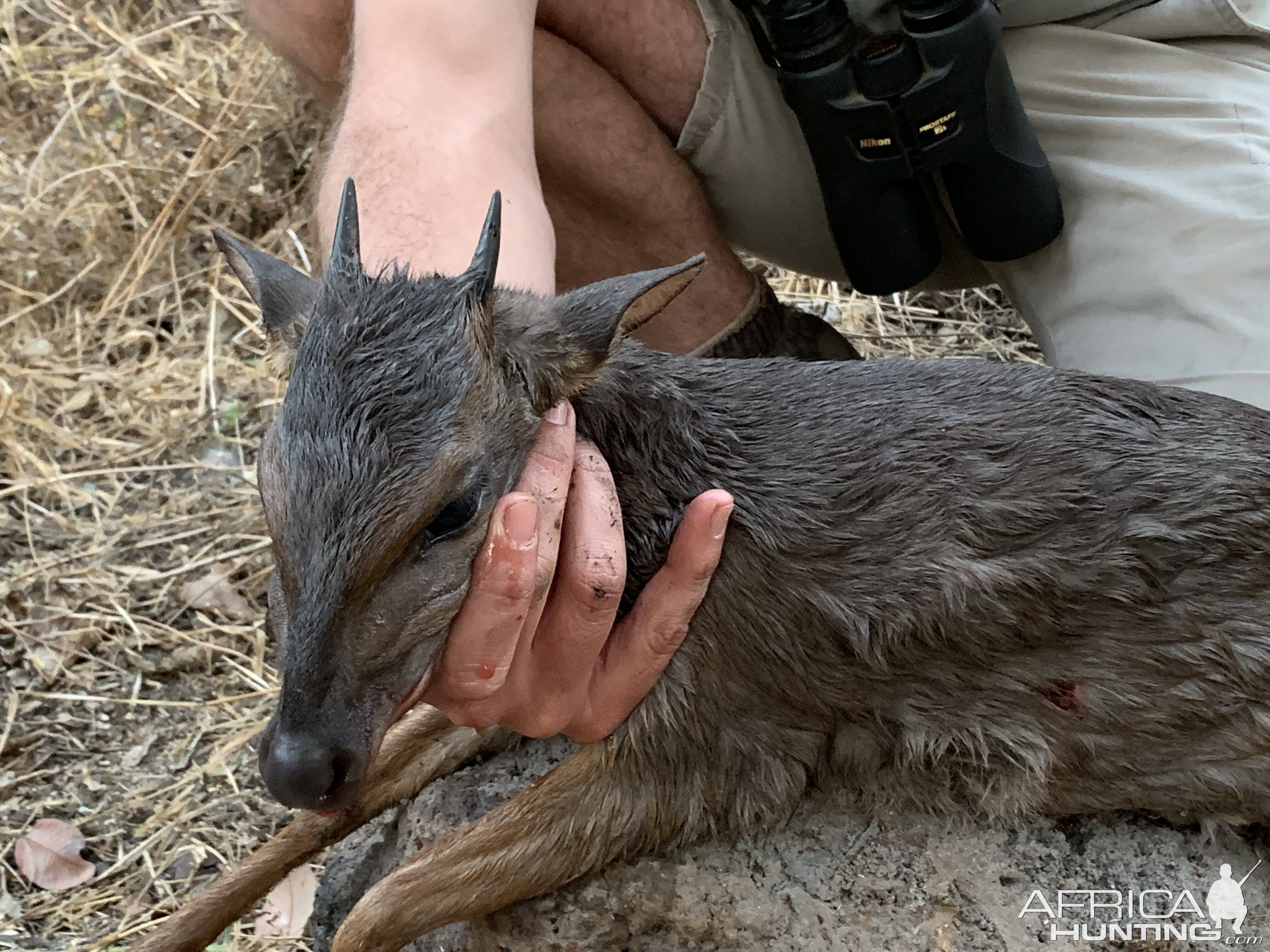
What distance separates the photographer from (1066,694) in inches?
96.7

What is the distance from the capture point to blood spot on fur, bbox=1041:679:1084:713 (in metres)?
2.45

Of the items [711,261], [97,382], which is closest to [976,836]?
[711,261]

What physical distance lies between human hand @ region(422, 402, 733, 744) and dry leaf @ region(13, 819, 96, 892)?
1686 mm

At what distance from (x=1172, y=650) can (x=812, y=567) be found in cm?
75

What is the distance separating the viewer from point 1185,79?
336 centimetres

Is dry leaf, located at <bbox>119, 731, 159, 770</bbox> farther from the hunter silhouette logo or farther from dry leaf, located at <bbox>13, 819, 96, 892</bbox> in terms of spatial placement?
the hunter silhouette logo

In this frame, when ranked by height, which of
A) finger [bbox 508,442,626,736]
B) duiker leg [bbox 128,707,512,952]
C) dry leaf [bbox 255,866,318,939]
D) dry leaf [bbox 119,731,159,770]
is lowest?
dry leaf [bbox 255,866,318,939]

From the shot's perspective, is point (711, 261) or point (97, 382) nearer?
point (711, 261)

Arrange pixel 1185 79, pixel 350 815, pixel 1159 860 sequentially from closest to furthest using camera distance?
1. pixel 1159 860
2. pixel 350 815
3. pixel 1185 79

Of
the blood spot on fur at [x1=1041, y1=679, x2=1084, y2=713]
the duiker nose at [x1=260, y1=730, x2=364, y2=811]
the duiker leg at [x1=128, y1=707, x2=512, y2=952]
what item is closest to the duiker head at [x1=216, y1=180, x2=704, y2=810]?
the duiker nose at [x1=260, y1=730, x2=364, y2=811]

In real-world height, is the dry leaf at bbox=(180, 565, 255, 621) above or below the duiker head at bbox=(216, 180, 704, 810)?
below

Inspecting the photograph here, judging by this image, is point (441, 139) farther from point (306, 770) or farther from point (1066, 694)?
point (1066, 694)

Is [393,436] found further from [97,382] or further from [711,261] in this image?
[97,382]

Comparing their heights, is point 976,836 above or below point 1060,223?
below
